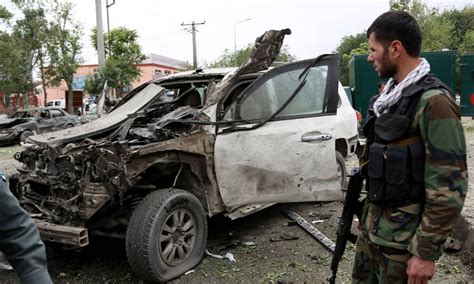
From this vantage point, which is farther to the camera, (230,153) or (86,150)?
(230,153)

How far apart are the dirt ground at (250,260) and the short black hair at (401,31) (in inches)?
83.4

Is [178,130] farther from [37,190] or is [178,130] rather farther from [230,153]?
[37,190]

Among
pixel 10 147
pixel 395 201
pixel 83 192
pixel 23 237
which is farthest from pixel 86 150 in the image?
pixel 10 147

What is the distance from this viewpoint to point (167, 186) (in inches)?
159

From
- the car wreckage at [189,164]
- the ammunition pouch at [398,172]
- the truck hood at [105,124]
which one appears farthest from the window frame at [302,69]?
the ammunition pouch at [398,172]

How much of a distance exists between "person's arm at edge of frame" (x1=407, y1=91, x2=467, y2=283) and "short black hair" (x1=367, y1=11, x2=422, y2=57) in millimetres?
264

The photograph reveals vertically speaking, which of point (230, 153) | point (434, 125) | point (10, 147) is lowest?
point (10, 147)

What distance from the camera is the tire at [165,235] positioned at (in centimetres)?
329

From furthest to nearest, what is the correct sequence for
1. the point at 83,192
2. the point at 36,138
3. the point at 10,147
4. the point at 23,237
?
the point at 10,147
the point at 36,138
the point at 83,192
the point at 23,237

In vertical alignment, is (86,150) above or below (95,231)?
above

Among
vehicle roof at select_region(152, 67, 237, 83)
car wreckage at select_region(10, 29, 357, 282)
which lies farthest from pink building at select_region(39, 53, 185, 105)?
car wreckage at select_region(10, 29, 357, 282)

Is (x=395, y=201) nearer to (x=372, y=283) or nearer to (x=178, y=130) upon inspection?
(x=372, y=283)

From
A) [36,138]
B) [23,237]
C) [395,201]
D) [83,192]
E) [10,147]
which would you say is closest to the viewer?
[23,237]

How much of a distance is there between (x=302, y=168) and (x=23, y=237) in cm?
274
